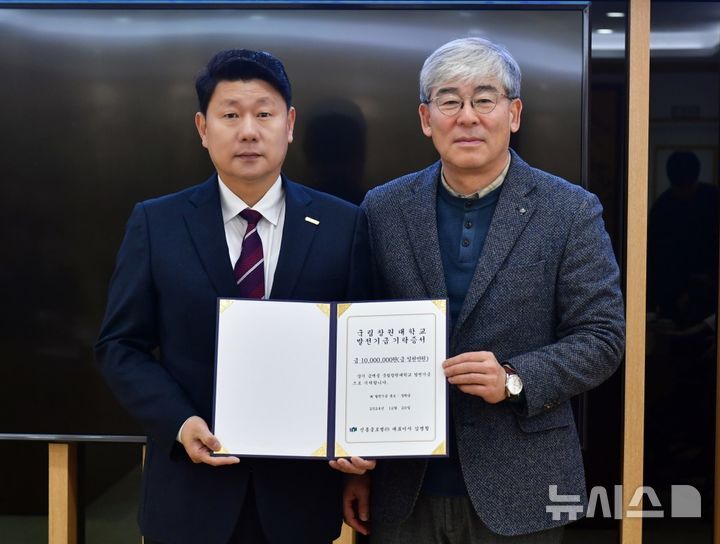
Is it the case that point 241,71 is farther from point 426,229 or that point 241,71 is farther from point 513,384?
point 513,384

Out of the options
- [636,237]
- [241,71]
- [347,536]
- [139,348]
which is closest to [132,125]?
[241,71]

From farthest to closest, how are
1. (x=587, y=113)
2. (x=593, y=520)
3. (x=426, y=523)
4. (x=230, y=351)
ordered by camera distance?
(x=593, y=520), (x=587, y=113), (x=426, y=523), (x=230, y=351)

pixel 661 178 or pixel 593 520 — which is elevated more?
pixel 661 178

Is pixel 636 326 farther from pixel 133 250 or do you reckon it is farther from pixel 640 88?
pixel 133 250

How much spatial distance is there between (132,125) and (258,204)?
1.06 metres

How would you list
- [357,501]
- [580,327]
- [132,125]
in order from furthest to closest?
1. [132,125]
2. [357,501]
3. [580,327]

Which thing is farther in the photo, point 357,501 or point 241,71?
point 357,501

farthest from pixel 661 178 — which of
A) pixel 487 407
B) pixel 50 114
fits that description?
pixel 50 114

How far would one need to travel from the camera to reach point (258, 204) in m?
1.79

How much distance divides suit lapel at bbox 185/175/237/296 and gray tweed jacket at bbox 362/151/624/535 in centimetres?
38

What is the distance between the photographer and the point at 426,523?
5.78ft

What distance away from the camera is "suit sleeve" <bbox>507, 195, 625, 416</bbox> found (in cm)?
167

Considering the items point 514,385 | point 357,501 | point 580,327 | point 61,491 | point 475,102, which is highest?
point 475,102

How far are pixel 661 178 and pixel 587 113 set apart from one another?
371 millimetres
